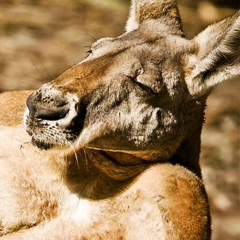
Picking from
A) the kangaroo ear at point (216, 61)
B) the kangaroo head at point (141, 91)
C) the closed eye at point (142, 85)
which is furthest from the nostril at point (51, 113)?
the kangaroo ear at point (216, 61)

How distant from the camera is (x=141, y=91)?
4.29m

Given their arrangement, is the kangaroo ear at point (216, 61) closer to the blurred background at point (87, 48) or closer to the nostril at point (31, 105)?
the nostril at point (31, 105)

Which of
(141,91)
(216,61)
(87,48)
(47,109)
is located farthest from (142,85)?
(87,48)

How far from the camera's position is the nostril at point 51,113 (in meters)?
3.94

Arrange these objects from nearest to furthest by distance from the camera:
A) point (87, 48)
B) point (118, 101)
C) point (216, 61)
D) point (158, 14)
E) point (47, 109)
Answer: point (47, 109) < point (118, 101) < point (216, 61) < point (158, 14) < point (87, 48)

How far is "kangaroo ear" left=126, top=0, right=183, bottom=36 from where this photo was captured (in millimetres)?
4730

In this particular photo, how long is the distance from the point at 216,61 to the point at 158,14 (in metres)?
0.46

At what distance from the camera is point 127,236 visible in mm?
4160

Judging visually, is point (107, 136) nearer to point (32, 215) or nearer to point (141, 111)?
point (141, 111)

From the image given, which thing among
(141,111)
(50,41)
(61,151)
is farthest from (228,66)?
(50,41)

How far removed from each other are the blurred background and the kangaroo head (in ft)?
8.26

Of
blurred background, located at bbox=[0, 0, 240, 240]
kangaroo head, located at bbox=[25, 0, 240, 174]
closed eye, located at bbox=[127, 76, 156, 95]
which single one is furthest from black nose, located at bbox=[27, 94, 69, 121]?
blurred background, located at bbox=[0, 0, 240, 240]

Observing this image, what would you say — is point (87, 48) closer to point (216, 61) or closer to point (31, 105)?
point (216, 61)

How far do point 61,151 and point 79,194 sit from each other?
0.93 ft
